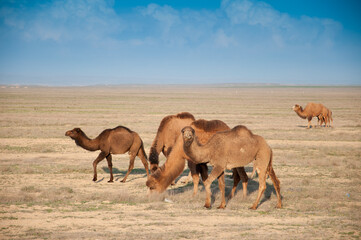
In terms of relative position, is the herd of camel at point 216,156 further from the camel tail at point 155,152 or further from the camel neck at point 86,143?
the camel neck at point 86,143

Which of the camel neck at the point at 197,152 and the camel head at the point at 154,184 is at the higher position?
the camel neck at the point at 197,152

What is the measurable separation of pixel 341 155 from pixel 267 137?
6045 mm

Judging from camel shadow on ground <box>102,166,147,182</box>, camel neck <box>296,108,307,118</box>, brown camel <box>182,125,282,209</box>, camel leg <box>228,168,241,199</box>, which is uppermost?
brown camel <box>182,125,282,209</box>

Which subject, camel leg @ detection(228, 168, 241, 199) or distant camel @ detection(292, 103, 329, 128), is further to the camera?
distant camel @ detection(292, 103, 329, 128)

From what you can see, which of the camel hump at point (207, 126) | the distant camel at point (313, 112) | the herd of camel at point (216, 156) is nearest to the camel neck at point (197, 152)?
the herd of camel at point (216, 156)

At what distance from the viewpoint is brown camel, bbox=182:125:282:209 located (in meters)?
8.83

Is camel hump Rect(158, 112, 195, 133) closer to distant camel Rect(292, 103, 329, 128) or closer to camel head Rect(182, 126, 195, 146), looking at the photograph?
camel head Rect(182, 126, 195, 146)

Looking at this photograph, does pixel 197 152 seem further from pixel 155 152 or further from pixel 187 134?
pixel 155 152

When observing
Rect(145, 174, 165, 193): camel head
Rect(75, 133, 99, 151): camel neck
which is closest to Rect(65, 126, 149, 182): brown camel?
Rect(75, 133, 99, 151): camel neck

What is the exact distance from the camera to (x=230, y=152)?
899cm

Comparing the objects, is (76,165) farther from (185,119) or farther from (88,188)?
(185,119)

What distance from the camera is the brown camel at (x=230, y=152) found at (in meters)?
8.83

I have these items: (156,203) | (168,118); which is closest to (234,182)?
(156,203)

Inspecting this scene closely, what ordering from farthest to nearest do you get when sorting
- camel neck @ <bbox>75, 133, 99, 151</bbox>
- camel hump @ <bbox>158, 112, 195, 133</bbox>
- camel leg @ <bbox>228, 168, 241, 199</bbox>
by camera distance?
camel neck @ <bbox>75, 133, 99, 151</bbox>, camel hump @ <bbox>158, 112, 195, 133</bbox>, camel leg @ <bbox>228, 168, 241, 199</bbox>
